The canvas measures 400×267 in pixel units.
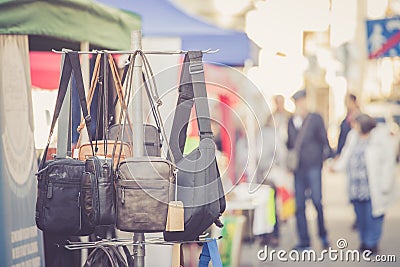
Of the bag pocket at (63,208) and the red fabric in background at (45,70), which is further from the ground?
the red fabric in background at (45,70)

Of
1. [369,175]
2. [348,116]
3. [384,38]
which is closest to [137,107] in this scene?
[369,175]

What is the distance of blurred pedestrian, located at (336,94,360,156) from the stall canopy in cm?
133

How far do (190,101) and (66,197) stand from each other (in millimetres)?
690

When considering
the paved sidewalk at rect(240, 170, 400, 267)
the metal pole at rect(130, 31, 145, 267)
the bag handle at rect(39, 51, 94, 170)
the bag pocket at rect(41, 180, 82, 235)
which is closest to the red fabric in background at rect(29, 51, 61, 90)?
the paved sidewalk at rect(240, 170, 400, 267)

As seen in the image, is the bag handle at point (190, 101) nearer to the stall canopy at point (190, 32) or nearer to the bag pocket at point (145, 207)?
the bag pocket at point (145, 207)

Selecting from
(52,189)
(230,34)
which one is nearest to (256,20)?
(230,34)

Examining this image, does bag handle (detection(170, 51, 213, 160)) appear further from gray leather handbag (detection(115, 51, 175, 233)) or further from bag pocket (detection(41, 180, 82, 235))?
bag pocket (detection(41, 180, 82, 235))

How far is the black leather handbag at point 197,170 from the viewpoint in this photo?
398cm

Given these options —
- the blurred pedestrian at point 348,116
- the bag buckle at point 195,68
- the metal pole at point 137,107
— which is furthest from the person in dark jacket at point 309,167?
the bag buckle at point 195,68

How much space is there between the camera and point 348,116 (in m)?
11.4

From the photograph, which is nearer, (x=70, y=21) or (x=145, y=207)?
(x=145, y=207)

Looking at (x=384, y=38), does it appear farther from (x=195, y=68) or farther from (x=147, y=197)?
(x=147, y=197)

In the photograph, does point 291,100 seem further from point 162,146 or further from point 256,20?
point 162,146

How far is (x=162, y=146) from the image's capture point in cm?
472
